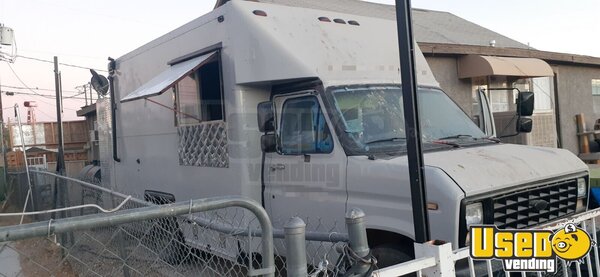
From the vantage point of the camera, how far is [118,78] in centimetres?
778

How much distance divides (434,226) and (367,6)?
1270cm

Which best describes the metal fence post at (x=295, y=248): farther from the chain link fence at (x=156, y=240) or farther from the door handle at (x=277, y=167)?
the door handle at (x=277, y=167)

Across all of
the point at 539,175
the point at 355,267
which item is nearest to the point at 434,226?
the point at 539,175

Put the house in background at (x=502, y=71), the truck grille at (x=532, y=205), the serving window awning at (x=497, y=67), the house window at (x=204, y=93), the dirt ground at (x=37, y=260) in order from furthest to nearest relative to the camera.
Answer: the house in background at (x=502, y=71) → the serving window awning at (x=497, y=67) → the dirt ground at (x=37, y=260) → the house window at (x=204, y=93) → the truck grille at (x=532, y=205)

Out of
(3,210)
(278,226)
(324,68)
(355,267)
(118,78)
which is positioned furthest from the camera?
(3,210)

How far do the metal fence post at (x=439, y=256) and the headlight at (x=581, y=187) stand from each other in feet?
8.46

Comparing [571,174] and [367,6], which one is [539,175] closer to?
[571,174]

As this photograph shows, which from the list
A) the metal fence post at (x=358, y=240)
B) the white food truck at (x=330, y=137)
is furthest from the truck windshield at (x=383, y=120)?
the metal fence post at (x=358, y=240)

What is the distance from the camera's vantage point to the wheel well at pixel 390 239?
3.85 m

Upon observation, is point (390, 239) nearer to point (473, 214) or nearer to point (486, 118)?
point (473, 214)

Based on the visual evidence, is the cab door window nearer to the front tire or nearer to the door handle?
the door handle

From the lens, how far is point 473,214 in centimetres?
357

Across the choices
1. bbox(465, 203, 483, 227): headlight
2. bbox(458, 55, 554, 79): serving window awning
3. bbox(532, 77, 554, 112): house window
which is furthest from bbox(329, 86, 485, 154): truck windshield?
bbox(532, 77, 554, 112): house window

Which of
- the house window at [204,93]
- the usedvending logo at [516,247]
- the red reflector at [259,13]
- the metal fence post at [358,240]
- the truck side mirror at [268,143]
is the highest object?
the red reflector at [259,13]
